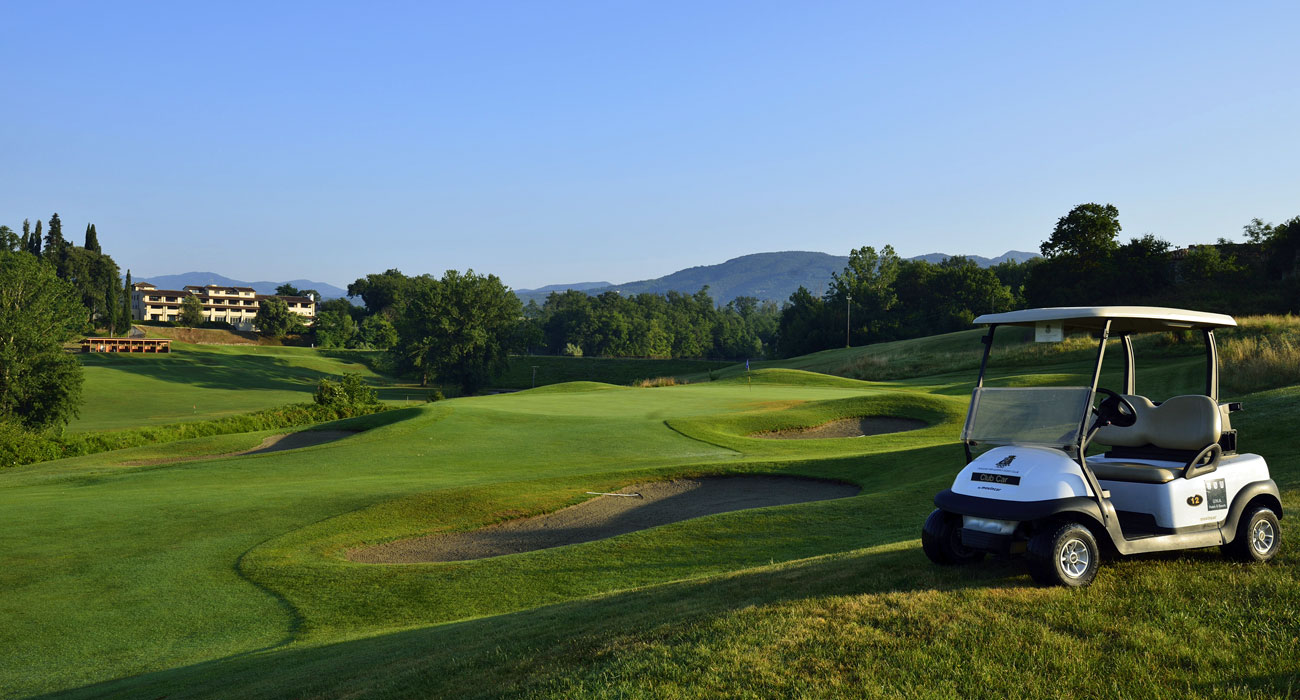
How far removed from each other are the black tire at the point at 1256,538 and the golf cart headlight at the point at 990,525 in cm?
237

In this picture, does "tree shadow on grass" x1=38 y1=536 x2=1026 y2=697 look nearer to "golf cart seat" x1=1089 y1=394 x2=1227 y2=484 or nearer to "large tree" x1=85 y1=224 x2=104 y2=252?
"golf cart seat" x1=1089 y1=394 x2=1227 y2=484

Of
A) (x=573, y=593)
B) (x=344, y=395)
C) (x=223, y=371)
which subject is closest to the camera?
(x=573, y=593)

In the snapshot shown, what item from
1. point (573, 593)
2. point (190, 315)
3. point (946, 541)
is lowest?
point (573, 593)

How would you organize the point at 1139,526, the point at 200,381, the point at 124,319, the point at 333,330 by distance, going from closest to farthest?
1. the point at 1139,526
2. the point at 200,381
3. the point at 124,319
4. the point at 333,330

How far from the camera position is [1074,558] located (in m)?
6.76

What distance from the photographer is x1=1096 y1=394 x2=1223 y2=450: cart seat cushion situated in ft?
24.7

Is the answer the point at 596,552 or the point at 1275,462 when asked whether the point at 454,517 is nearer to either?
the point at 596,552

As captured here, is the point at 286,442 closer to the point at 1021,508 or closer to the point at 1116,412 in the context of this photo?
the point at 1021,508

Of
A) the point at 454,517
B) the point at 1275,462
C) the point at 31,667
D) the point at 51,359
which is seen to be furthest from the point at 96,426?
the point at 1275,462

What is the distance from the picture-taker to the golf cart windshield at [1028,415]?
705cm

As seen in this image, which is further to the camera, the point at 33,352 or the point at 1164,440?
the point at 33,352

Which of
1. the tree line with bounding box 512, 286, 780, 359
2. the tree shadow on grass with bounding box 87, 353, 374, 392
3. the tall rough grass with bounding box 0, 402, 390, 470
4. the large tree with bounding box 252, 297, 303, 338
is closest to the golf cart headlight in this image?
the tall rough grass with bounding box 0, 402, 390, 470

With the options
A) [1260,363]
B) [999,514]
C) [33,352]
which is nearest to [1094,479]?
[999,514]

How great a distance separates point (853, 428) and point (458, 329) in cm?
6669
